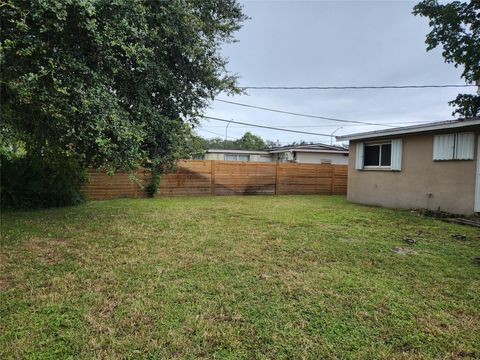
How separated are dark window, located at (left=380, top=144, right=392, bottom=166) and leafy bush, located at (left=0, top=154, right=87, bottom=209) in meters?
9.65

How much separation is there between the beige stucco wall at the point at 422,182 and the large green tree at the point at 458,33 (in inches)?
197

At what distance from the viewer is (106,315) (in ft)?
8.16

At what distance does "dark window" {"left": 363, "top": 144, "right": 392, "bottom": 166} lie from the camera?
9.53 metres

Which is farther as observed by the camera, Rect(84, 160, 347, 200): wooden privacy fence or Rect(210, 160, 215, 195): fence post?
Rect(210, 160, 215, 195): fence post

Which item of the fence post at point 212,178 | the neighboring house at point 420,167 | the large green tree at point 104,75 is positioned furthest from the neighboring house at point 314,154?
the large green tree at point 104,75

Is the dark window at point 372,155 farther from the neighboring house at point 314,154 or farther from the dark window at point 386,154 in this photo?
the neighboring house at point 314,154

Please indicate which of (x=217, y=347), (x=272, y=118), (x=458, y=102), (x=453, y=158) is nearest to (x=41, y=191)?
(x=217, y=347)

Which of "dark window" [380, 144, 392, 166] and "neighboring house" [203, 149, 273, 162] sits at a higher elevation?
"neighboring house" [203, 149, 273, 162]

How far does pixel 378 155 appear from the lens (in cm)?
993

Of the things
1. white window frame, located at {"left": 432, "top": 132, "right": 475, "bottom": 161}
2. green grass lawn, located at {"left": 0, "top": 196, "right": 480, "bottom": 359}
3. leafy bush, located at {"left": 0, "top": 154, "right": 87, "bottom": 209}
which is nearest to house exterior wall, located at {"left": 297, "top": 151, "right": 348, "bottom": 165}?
white window frame, located at {"left": 432, "top": 132, "right": 475, "bottom": 161}

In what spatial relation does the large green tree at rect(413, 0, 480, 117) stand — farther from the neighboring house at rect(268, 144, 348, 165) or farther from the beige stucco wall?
the neighboring house at rect(268, 144, 348, 165)

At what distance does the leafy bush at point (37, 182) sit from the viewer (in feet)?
24.1

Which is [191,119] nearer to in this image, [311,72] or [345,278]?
[345,278]

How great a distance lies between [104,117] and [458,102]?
13.7 metres
